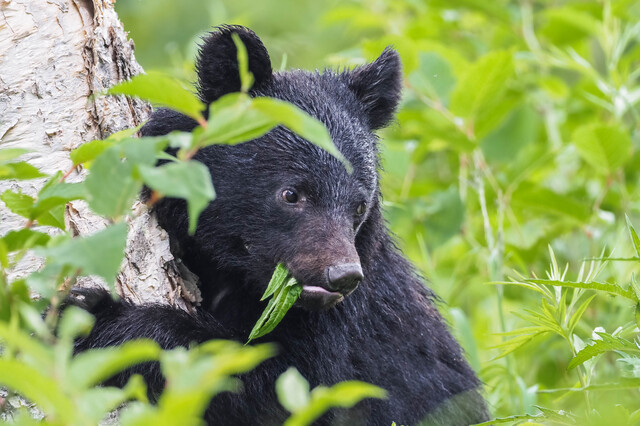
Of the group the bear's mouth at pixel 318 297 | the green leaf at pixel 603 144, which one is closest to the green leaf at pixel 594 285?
the bear's mouth at pixel 318 297

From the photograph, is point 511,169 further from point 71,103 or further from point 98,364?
point 98,364

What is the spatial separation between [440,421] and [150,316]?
1665mm

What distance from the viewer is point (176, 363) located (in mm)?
1141

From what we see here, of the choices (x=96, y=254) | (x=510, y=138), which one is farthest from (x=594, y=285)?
(x=510, y=138)

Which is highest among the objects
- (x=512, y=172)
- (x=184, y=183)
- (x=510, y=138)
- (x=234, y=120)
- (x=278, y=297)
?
(x=234, y=120)

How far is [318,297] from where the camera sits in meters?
2.81

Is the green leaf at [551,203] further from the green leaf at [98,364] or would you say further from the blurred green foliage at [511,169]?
the green leaf at [98,364]

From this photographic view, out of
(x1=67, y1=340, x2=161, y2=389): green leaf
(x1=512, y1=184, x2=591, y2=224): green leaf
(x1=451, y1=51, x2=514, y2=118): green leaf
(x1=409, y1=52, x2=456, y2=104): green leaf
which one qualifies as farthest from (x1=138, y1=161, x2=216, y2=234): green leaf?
(x1=512, y1=184, x2=591, y2=224): green leaf

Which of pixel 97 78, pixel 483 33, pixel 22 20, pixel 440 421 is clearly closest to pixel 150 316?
pixel 97 78

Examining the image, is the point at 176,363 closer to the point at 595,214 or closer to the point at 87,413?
the point at 87,413

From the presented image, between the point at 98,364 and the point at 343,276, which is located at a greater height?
the point at 98,364

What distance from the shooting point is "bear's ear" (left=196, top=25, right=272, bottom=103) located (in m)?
3.12

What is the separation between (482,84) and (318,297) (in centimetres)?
239

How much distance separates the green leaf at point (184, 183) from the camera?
1.32m
